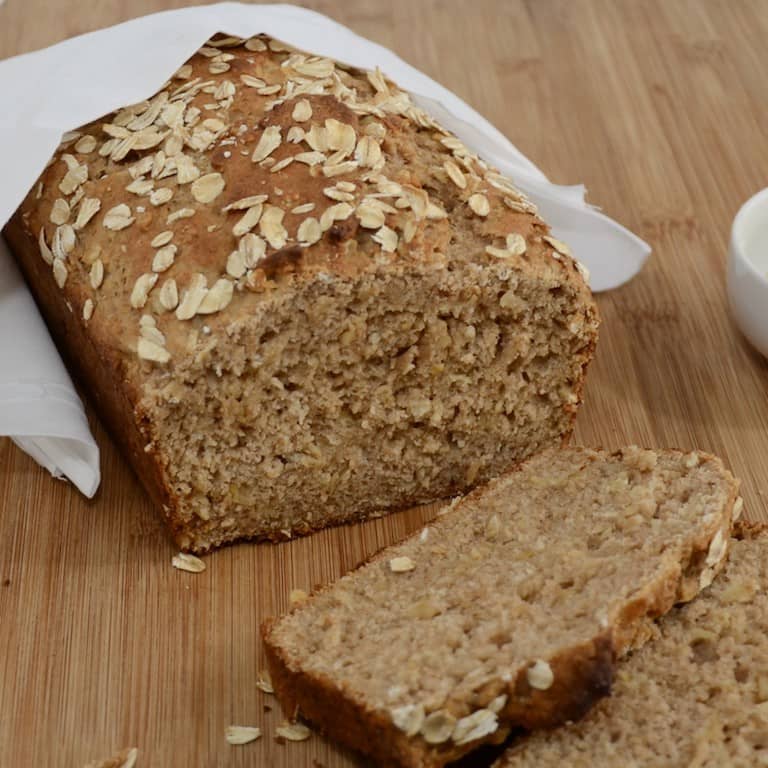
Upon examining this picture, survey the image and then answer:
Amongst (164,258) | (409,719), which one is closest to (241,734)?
(409,719)

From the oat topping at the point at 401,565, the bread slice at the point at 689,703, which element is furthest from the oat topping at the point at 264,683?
the bread slice at the point at 689,703

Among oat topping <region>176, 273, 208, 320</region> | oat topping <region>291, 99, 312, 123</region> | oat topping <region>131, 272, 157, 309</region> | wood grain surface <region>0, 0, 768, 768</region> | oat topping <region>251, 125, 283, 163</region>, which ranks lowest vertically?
wood grain surface <region>0, 0, 768, 768</region>

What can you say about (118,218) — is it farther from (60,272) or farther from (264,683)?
(264,683)

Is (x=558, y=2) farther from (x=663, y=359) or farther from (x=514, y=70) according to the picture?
(x=663, y=359)

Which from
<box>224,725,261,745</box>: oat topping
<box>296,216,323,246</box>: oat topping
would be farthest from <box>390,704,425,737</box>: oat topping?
<box>296,216,323,246</box>: oat topping

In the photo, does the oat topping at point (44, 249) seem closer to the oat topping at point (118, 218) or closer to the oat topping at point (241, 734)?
the oat topping at point (118, 218)

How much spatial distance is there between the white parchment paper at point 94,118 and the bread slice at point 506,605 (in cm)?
95

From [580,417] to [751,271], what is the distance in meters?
0.67

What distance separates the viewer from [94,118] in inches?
137

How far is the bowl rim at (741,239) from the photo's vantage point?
12.0 feet

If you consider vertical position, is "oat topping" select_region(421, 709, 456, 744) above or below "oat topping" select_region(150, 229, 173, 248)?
below

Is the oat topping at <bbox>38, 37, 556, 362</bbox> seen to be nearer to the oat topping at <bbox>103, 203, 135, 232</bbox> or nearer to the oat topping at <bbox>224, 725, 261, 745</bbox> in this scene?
the oat topping at <bbox>103, 203, 135, 232</bbox>

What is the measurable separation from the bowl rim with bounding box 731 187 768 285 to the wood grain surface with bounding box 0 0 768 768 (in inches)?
14.3

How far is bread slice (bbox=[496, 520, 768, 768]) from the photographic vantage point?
8.34 feet
